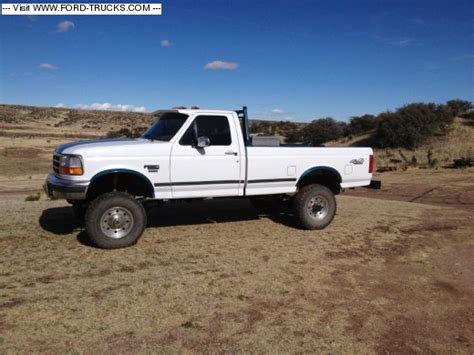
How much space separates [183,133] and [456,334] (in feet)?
15.6

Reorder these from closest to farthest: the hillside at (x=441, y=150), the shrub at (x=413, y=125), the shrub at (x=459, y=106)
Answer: the hillside at (x=441, y=150) → the shrub at (x=413, y=125) → the shrub at (x=459, y=106)

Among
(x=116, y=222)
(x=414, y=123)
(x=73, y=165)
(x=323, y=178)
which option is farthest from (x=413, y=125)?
(x=73, y=165)

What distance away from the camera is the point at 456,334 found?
4.71 meters

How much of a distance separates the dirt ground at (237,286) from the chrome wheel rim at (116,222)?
29 centimetres

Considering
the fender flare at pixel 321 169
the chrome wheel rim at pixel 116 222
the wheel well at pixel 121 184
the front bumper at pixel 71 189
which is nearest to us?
the front bumper at pixel 71 189

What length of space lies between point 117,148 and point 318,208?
12.8 ft

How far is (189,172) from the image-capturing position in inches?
296

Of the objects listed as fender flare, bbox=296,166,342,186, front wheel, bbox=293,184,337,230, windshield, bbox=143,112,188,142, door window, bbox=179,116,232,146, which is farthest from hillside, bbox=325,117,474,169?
windshield, bbox=143,112,188,142

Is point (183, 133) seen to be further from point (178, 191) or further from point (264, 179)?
point (264, 179)

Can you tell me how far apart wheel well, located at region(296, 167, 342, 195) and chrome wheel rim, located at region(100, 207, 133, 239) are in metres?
3.21

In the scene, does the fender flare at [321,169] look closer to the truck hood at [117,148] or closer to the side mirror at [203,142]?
the side mirror at [203,142]

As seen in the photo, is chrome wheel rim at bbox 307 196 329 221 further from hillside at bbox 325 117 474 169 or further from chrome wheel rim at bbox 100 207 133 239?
hillside at bbox 325 117 474 169

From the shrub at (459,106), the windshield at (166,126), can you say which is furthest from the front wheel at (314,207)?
the shrub at (459,106)

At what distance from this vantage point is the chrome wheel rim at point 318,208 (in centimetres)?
870
